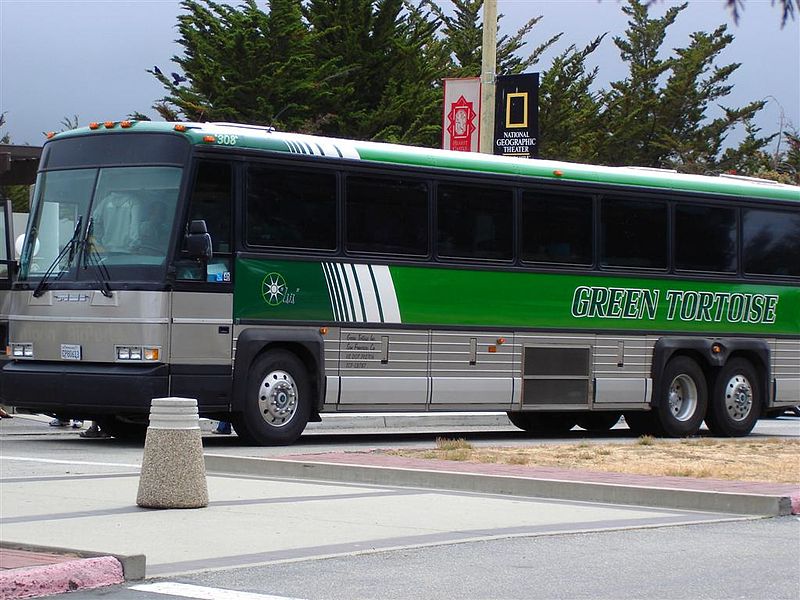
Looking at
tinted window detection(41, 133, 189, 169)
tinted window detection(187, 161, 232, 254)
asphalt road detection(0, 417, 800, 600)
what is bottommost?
asphalt road detection(0, 417, 800, 600)

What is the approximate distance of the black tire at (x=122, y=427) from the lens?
64.1ft

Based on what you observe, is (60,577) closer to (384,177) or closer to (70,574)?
(70,574)

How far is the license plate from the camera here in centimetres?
1784

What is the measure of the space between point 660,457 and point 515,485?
4377 mm

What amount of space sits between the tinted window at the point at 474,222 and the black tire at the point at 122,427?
15.0ft

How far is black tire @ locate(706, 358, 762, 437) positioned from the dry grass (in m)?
3.29

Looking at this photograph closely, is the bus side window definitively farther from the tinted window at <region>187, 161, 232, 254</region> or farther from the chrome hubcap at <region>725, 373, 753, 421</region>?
the chrome hubcap at <region>725, 373, 753, 421</region>

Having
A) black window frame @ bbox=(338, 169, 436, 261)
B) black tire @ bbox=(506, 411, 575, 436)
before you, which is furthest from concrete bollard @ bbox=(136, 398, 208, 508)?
black tire @ bbox=(506, 411, 575, 436)

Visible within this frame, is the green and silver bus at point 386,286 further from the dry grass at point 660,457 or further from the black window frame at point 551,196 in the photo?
the dry grass at point 660,457

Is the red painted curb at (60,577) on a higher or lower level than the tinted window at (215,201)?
lower

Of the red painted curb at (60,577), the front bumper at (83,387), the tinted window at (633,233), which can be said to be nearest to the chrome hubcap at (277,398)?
the front bumper at (83,387)

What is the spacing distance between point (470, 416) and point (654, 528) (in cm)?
1407

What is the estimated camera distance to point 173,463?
1179 cm

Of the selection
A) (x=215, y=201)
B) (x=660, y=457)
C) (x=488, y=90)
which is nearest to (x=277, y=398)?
A: (x=215, y=201)
